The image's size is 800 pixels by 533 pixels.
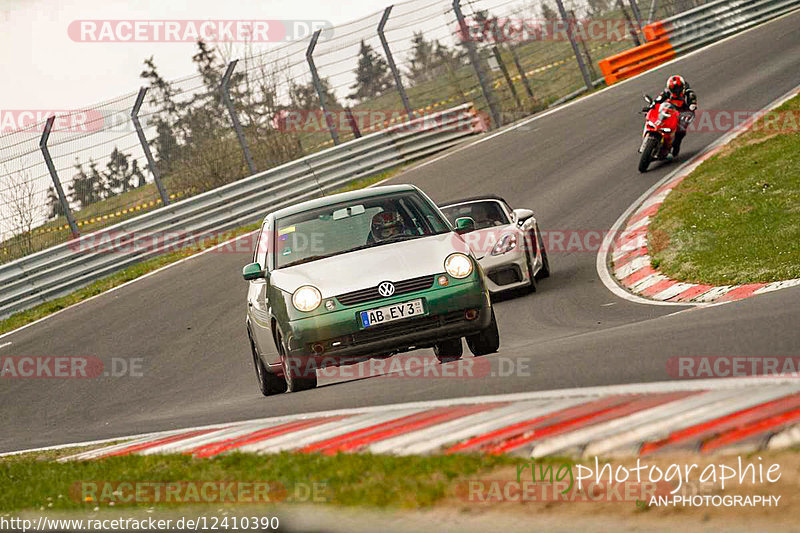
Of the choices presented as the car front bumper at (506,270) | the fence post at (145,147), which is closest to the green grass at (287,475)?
the car front bumper at (506,270)

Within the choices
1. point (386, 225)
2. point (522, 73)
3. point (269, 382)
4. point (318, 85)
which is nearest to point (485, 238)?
point (386, 225)

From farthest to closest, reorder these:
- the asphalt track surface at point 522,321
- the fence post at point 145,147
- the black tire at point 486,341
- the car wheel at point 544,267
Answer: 1. the fence post at point 145,147
2. the car wheel at point 544,267
3. the black tire at point 486,341
4. the asphalt track surface at point 522,321

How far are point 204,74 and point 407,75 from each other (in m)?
5.17

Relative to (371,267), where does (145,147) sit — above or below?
above

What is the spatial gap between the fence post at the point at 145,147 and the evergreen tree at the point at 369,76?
496cm

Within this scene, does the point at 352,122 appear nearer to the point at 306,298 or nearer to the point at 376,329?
the point at 306,298

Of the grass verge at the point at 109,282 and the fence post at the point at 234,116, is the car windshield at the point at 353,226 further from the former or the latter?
the fence post at the point at 234,116

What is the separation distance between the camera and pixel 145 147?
22.0 metres

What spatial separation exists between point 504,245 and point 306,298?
5.26 metres

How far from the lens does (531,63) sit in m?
28.2

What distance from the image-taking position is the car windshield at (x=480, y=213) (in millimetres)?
13672

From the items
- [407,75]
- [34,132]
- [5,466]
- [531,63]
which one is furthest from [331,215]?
[531,63]

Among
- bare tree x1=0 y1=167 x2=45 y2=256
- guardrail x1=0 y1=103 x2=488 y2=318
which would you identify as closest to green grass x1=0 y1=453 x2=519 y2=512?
bare tree x1=0 y1=167 x2=45 y2=256

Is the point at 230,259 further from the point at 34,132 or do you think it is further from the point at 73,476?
the point at 73,476
